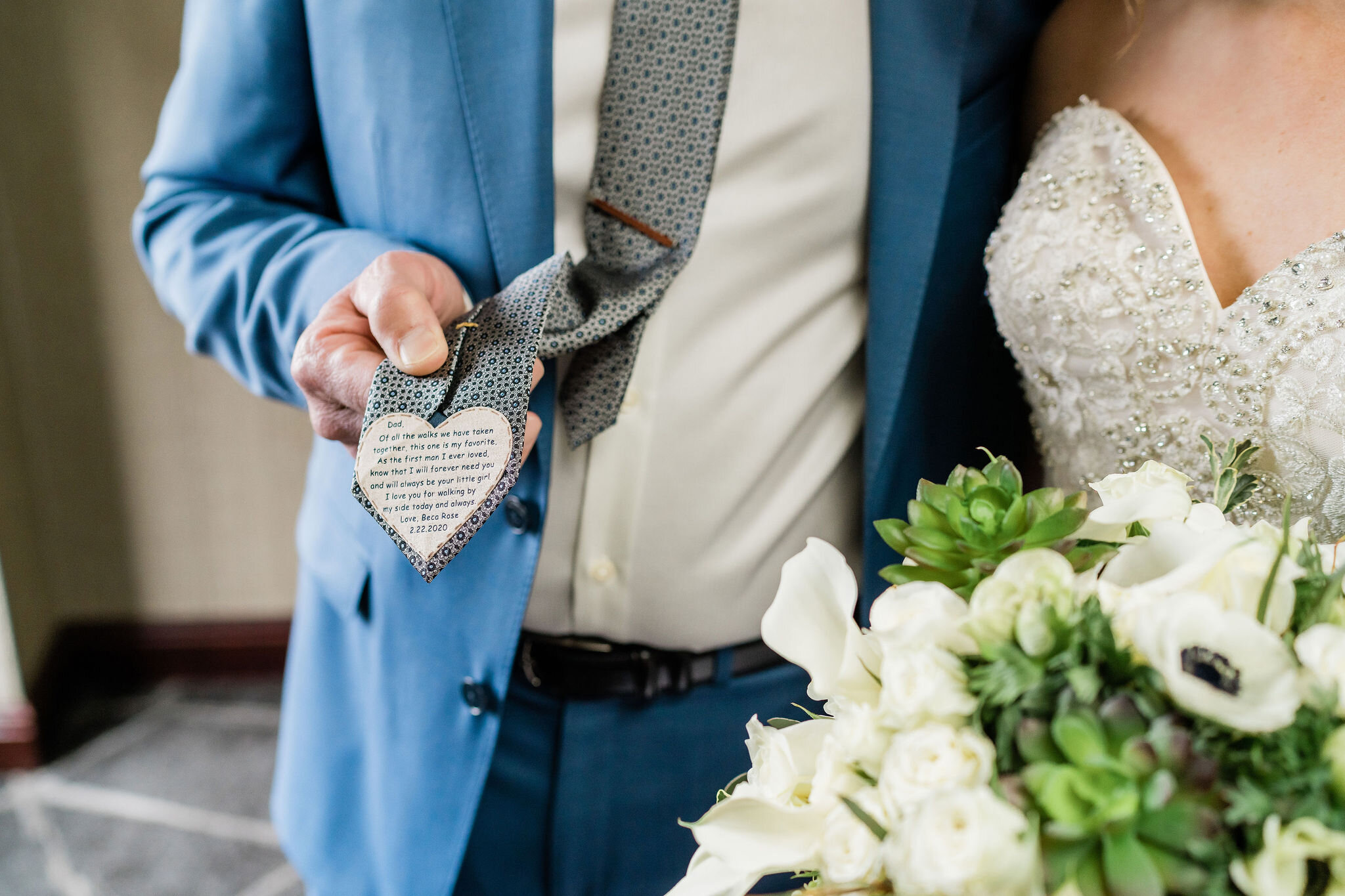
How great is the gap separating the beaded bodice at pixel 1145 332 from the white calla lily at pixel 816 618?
0.49 meters

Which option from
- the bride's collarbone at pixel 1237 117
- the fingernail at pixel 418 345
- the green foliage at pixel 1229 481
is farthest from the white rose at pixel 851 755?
the bride's collarbone at pixel 1237 117

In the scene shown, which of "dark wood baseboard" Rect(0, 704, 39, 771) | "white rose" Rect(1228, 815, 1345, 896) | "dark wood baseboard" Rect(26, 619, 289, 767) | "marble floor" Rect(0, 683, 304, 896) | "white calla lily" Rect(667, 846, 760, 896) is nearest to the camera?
"white rose" Rect(1228, 815, 1345, 896)

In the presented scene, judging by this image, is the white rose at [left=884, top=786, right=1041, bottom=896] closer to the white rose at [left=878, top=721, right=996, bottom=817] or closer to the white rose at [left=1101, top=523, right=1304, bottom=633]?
the white rose at [left=878, top=721, right=996, bottom=817]

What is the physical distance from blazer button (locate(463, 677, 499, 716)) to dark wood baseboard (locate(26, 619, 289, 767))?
77.6 inches

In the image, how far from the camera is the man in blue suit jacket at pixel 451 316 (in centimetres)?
83

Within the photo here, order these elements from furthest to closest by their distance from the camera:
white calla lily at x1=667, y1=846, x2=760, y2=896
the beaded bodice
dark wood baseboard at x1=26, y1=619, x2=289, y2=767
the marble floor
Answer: dark wood baseboard at x1=26, y1=619, x2=289, y2=767
the marble floor
the beaded bodice
white calla lily at x1=667, y1=846, x2=760, y2=896

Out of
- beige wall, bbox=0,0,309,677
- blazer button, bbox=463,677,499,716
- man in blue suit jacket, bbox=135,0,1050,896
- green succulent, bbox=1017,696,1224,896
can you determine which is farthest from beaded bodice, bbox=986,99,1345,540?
beige wall, bbox=0,0,309,677

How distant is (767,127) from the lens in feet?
2.90

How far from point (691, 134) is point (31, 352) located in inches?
88.7

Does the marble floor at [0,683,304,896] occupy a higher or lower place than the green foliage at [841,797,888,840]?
lower

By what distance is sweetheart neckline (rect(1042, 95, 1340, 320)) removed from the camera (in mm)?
741

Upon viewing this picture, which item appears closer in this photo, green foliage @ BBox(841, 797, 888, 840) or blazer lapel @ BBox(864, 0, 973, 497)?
green foliage @ BBox(841, 797, 888, 840)

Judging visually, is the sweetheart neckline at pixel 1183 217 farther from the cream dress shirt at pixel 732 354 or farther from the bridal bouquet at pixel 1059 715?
the bridal bouquet at pixel 1059 715

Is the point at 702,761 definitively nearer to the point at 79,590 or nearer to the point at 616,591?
the point at 616,591
